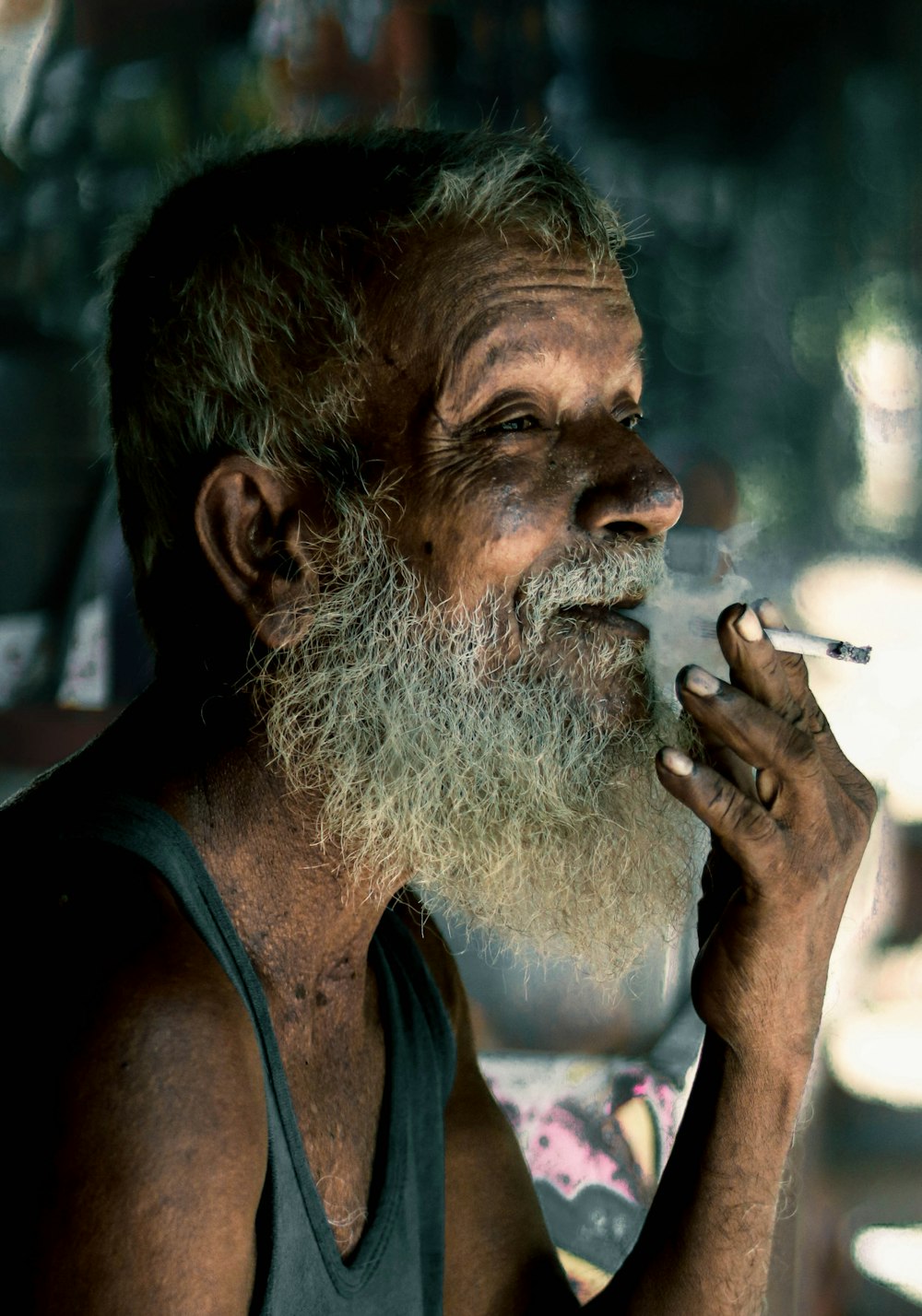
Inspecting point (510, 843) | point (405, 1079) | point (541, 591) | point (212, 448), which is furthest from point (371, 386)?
point (405, 1079)

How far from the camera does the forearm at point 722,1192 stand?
1.68 meters

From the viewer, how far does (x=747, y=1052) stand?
1.64m

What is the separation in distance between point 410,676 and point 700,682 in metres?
0.46

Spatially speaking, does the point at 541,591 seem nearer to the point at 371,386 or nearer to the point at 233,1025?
the point at 371,386

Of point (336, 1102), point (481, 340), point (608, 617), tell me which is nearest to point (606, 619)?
point (608, 617)

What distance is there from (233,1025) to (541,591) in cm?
62

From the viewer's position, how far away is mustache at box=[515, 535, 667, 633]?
5.16ft

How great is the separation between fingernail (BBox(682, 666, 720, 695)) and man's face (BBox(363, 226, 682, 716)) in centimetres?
30

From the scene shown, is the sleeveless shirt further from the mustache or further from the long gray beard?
the mustache

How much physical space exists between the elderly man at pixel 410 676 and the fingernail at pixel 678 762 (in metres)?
0.14

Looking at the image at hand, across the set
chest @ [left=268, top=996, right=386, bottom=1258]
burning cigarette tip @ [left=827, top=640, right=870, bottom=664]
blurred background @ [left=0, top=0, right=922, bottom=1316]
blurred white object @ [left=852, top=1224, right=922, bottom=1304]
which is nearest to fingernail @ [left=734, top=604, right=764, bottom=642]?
burning cigarette tip @ [left=827, top=640, right=870, bottom=664]

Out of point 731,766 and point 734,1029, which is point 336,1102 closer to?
point 734,1029

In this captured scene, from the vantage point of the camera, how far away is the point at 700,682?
1.30 metres

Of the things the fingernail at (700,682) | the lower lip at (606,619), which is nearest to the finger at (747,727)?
the fingernail at (700,682)
